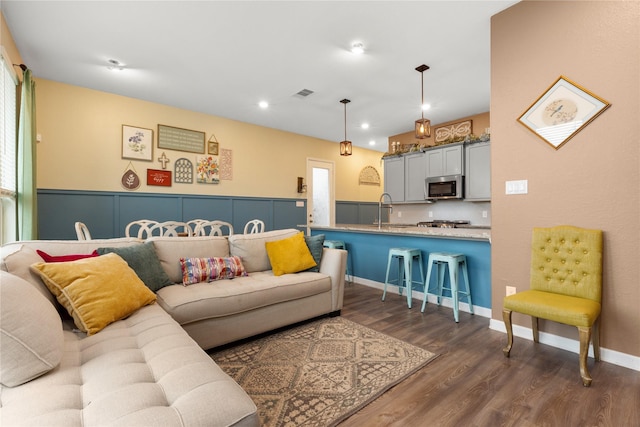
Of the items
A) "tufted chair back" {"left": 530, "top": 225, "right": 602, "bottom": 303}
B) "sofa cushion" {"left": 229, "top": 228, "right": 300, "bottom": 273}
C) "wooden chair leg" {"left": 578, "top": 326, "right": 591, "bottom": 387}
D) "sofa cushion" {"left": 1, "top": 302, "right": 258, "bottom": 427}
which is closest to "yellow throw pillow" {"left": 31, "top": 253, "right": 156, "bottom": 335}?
"sofa cushion" {"left": 1, "top": 302, "right": 258, "bottom": 427}

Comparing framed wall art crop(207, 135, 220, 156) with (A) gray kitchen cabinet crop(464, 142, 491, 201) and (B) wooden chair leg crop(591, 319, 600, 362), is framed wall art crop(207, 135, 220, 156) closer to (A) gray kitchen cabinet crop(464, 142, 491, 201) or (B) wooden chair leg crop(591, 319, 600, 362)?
(A) gray kitchen cabinet crop(464, 142, 491, 201)

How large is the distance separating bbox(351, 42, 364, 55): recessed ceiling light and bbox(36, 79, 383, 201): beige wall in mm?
3145

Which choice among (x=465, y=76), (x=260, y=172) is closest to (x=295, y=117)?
(x=260, y=172)

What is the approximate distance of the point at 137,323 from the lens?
1.68m

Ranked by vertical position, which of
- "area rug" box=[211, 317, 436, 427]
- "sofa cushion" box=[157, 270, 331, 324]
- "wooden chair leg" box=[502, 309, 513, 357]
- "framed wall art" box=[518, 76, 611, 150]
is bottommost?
"area rug" box=[211, 317, 436, 427]

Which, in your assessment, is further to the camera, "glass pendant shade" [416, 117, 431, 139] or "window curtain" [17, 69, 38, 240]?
"glass pendant shade" [416, 117, 431, 139]

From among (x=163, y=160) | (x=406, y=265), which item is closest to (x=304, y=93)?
(x=163, y=160)

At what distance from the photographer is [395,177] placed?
6344 millimetres

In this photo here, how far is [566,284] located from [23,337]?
10.0ft

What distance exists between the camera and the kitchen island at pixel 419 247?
3.03 metres

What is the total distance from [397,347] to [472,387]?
604 mm

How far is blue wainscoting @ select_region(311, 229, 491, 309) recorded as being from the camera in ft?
9.96

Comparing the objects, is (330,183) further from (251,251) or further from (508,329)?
(508,329)

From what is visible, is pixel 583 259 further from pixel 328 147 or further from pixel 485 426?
pixel 328 147
